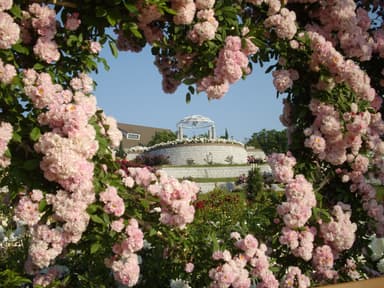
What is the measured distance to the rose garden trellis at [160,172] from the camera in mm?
2221

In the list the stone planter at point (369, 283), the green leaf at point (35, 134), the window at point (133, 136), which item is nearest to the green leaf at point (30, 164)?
the green leaf at point (35, 134)

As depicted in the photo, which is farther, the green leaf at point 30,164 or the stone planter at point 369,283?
the green leaf at point 30,164

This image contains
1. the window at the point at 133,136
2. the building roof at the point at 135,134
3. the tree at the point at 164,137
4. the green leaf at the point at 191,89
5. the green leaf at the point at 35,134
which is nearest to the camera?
the green leaf at the point at 35,134

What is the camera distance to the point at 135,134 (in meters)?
61.1

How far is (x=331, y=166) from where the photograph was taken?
342 centimetres

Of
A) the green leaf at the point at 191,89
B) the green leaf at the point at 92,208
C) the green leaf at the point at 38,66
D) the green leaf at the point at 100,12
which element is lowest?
the green leaf at the point at 92,208

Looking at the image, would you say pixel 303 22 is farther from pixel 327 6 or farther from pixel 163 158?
pixel 163 158

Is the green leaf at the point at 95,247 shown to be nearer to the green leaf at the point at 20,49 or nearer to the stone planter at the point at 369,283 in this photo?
the green leaf at the point at 20,49

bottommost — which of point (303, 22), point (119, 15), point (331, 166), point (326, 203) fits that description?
point (326, 203)

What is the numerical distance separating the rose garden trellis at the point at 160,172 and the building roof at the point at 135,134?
2163 inches

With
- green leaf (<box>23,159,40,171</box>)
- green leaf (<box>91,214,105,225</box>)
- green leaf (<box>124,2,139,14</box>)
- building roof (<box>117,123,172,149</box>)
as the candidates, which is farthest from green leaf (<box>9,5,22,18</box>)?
building roof (<box>117,123,172,149</box>)

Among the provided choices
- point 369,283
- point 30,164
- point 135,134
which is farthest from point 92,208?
point 135,134

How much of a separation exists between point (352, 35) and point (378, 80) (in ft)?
2.33

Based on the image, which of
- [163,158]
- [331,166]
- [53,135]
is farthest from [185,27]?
[163,158]
